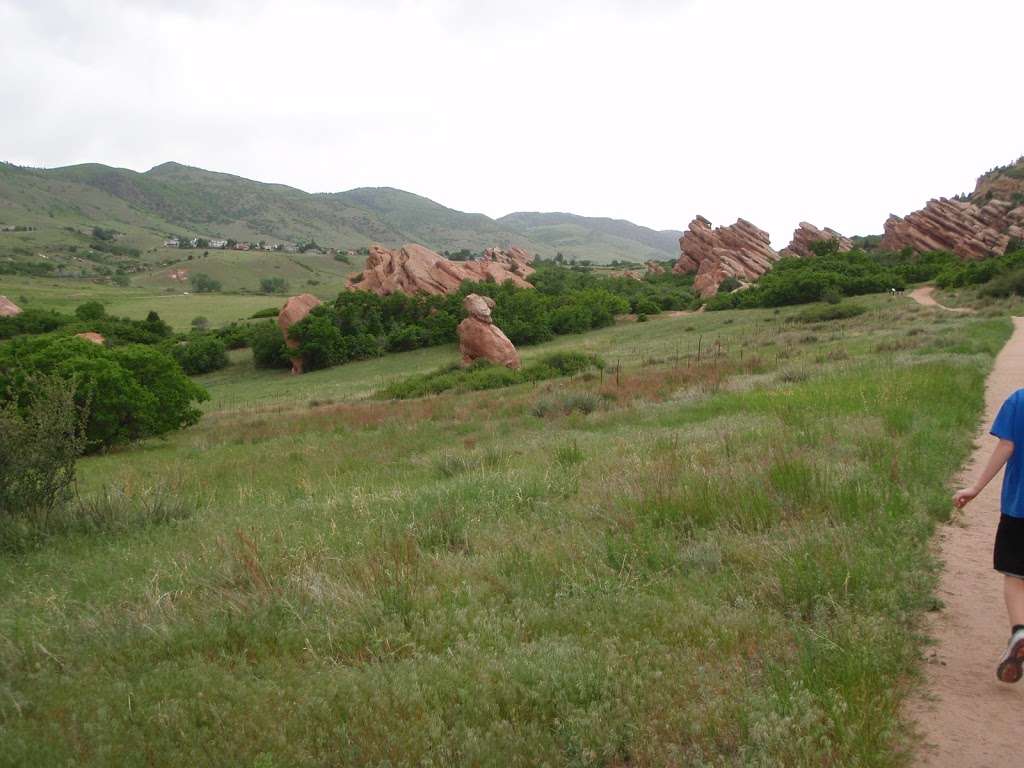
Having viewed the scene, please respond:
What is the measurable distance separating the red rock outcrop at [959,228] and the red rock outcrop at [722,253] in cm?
1513

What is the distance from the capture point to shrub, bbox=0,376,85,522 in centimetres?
794

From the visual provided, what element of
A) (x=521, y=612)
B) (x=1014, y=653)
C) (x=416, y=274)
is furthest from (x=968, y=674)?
(x=416, y=274)

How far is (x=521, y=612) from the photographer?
13.9 ft

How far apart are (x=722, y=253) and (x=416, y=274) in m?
41.7

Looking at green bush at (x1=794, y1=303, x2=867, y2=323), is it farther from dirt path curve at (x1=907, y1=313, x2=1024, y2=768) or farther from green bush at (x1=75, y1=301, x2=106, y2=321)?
green bush at (x1=75, y1=301, x2=106, y2=321)

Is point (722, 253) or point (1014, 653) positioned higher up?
point (722, 253)

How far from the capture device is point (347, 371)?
48000 millimetres

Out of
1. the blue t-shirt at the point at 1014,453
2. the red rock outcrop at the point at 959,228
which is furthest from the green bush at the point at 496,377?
the red rock outcrop at the point at 959,228

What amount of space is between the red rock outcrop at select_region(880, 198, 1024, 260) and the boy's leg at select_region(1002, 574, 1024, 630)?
246 ft

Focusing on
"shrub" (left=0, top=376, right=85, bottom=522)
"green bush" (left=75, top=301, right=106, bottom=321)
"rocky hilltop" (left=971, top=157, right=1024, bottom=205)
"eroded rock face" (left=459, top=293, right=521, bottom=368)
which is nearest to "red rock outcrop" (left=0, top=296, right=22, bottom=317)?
"green bush" (left=75, top=301, right=106, bottom=321)

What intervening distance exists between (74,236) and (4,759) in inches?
7139

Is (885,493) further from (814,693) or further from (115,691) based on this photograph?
(115,691)

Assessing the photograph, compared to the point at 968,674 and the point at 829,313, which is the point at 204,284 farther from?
the point at 968,674

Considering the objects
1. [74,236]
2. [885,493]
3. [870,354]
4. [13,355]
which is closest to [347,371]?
[13,355]
